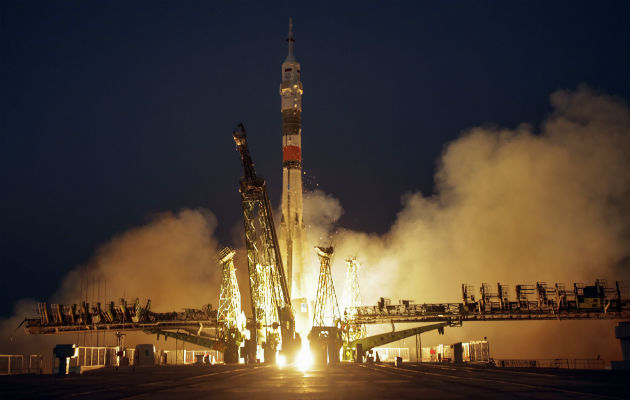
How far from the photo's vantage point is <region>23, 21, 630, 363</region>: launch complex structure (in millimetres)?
110688

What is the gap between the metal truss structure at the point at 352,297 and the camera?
12556cm

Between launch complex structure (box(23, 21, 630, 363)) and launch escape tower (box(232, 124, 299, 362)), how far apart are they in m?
0.19

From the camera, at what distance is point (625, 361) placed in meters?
68.9

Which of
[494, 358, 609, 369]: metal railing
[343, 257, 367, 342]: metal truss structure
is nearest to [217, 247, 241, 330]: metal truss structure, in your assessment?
[343, 257, 367, 342]: metal truss structure

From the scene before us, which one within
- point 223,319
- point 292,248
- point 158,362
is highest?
point 292,248

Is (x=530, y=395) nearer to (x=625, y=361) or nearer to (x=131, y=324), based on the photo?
(x=625, y=361)

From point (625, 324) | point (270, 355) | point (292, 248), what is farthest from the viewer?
point (292, 248)

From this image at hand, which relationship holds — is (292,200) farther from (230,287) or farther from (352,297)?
(352,297)

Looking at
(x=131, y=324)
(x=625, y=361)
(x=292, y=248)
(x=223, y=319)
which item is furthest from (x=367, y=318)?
(x=625, y=361)

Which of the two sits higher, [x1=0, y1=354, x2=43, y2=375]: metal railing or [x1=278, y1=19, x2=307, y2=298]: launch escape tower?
[x1=278, y1=19, x2=307, y2=298]: launch escape tower

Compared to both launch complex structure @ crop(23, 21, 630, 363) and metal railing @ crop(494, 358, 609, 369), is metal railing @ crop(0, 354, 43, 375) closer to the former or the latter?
launch complex structure @ crop(23, 21, 630, 363)

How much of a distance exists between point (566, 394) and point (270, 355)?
87.9 m

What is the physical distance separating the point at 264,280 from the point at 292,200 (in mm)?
19507

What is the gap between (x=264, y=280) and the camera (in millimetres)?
114875
